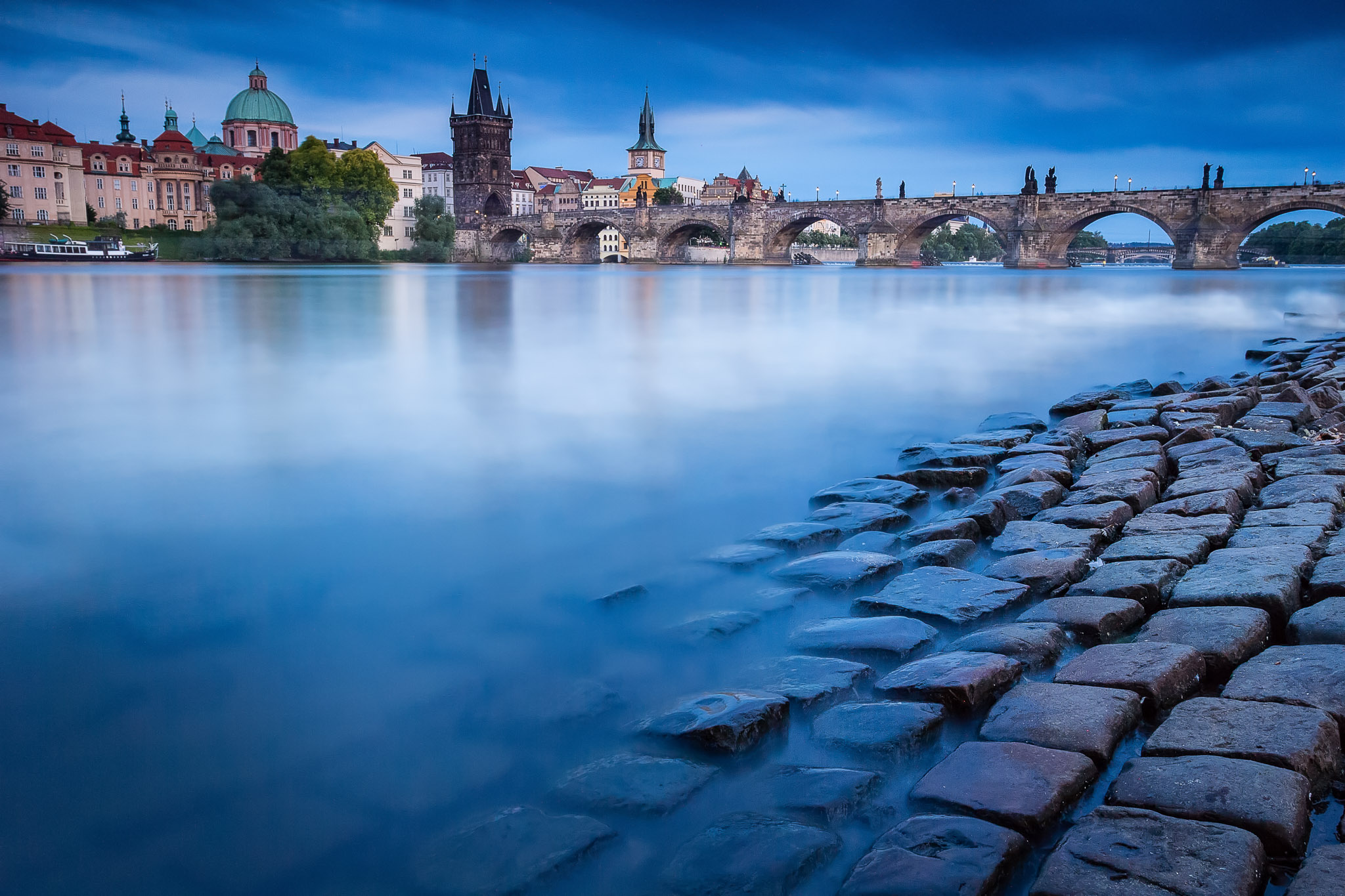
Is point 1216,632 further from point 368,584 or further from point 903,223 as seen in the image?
point 903,223

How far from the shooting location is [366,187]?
168ft

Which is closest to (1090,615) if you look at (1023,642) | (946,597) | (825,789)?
(1023,642)

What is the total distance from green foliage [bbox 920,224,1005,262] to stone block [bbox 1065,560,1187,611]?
334 feet

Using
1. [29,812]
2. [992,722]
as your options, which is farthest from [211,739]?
[992,722]

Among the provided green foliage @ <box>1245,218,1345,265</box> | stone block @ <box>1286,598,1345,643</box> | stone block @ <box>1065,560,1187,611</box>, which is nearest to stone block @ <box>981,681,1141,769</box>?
stone block @ <box>1286,598,1345,643</box>

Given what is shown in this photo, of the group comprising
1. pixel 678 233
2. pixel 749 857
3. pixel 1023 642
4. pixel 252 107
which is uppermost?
pixel 252 107

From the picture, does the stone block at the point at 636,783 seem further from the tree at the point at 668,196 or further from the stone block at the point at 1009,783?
the tree at the point at 668,196

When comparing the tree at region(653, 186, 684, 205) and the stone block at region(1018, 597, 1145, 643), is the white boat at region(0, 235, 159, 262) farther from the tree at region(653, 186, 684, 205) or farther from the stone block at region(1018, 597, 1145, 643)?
the tree at region(653, 186, 684, 205)

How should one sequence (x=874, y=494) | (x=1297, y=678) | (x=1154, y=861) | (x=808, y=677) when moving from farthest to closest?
(x=874, y=494) → (x=808, y=677) → (x=1297, y=678) → (x=1154, y=861)

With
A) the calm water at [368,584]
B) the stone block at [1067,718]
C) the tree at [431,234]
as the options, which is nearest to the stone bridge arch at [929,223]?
the tree at [431,234]

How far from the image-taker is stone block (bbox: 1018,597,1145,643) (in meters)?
2.69

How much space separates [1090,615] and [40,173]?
55699mm

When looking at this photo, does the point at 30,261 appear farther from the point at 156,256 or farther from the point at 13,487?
the point at 13,487

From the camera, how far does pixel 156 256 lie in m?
48.6
